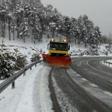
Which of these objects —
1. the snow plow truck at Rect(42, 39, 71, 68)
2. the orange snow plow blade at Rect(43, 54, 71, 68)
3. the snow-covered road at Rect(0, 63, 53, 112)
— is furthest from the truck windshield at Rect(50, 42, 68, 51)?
the snow-covered road at Rect(0, 63, 53, 112)

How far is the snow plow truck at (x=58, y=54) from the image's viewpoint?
1396 inches

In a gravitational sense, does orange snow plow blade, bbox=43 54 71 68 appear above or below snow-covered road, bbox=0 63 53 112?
above

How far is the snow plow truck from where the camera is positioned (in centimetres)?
3547

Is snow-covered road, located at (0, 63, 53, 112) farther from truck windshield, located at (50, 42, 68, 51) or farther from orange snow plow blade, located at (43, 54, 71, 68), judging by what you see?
truck windshield, located at (50, 42, 68, 51)

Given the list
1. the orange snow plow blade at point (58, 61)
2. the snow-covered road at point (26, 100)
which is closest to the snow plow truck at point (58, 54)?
the orange snow plow blade at point (58, 61)

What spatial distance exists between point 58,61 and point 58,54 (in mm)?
1458

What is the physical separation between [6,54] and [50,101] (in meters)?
11.7

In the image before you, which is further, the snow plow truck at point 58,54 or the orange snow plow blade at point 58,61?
the snow plow truck at point 58,54

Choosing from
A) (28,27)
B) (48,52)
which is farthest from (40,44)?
(48,52)

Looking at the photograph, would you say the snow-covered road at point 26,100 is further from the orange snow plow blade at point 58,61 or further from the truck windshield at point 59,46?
the truck windshield at point 59,46

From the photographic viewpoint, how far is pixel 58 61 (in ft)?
117

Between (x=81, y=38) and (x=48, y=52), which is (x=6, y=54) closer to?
(x=48, y=52)

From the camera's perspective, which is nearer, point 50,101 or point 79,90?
point 50,101

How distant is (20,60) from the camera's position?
30453 millimetres
